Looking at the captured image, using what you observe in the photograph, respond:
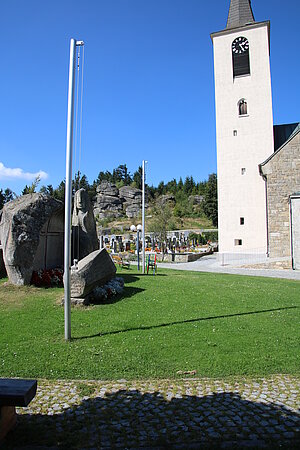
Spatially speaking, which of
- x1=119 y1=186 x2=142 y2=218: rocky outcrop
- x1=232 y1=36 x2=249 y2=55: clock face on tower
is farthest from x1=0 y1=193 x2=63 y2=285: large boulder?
x1=119 y1=186 x2=142 y2=218: rocky outcrop

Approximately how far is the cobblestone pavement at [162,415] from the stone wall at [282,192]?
19075mm

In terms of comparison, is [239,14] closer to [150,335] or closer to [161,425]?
[150,335]

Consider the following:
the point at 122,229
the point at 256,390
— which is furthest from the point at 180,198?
the point at 256,390

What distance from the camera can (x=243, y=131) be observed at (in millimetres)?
26984

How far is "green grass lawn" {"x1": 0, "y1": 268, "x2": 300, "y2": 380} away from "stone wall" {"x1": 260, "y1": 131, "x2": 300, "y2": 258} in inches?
508

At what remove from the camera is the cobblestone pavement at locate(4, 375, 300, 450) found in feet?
10.0

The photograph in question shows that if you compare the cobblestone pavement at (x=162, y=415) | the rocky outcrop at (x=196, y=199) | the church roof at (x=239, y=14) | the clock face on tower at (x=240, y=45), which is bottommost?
the cobblestone pavement at (x=162, y=415)

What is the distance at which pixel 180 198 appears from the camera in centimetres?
7994

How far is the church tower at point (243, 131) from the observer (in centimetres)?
2612

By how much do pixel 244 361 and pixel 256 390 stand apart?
0.94 metres

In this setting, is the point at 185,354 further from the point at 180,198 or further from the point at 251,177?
the point at 180,198

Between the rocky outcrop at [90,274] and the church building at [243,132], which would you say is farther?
the church building at [243,132]

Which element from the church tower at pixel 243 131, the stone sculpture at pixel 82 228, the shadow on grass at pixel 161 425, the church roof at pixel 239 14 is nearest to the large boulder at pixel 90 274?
the stone sculpture at pixel 82 228

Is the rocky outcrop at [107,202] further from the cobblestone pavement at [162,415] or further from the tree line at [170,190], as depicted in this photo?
the cobblestone pavement at [162,415]
